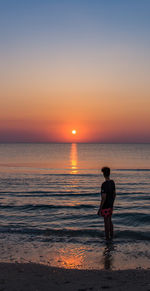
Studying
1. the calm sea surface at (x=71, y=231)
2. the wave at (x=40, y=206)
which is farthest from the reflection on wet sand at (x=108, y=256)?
the wave at (x=40, y=206)

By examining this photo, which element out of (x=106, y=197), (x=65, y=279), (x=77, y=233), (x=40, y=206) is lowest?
(x=65, y=279)

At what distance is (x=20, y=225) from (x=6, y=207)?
3653 mm

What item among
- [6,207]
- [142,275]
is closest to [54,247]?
[142,275]

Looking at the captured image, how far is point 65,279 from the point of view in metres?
5.64

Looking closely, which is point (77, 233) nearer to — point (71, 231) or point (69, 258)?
point (71, 231)

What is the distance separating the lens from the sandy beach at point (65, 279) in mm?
5215

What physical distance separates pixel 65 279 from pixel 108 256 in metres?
1.96

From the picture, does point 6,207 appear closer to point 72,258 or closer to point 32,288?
point 72,258

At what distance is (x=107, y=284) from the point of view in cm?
536

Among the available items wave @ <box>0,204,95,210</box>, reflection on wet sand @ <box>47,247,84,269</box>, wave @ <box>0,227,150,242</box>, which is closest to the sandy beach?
reflection on wet sand @ <box>47,247,84,269</box>

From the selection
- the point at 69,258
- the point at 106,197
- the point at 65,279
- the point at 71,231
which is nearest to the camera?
the point at 65,279

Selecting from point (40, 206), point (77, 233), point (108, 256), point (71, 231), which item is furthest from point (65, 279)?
point (40, 206)

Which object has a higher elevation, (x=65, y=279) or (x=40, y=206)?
(x=40, y=206)

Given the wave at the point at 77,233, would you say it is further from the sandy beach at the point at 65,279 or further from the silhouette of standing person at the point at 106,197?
the sandy beach at the point at 65,279
